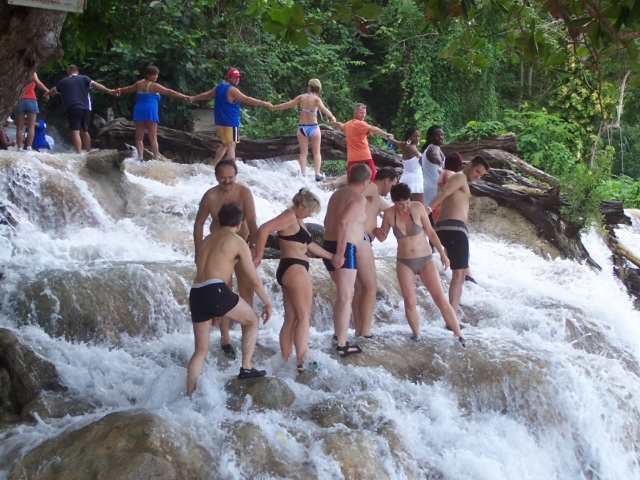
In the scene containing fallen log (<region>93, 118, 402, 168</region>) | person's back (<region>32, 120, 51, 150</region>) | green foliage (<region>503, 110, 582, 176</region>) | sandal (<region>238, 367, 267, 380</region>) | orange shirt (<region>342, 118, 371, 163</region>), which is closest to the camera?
sandal (<region>238, 367, 267, 380</region>)

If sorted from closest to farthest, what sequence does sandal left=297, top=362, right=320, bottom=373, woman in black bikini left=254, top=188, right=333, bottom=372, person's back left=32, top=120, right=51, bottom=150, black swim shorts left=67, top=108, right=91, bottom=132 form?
woman in black bikini left=254, top=188, right=333, bottom=372 → sandal left=297, top=362, right=320, bottom=373 → black swim shorts left=67, top=108, right=91, bottom=132 → person's back left=32, top=120, right=51, bottom=150

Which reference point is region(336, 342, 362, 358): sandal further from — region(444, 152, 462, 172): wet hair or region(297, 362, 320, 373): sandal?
region(444, 152, 462, 172): wet hair

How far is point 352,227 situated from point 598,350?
3.20 m

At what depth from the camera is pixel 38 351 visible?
21.8 feet

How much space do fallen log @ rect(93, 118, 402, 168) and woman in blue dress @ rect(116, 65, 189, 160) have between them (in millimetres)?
2138

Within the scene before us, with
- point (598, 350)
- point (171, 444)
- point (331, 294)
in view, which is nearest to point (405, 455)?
point (171, 444)

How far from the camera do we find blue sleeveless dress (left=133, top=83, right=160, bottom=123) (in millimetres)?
12276

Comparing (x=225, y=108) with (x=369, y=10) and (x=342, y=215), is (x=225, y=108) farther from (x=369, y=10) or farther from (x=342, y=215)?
(x=369, y=10)

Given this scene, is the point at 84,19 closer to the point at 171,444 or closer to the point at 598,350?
the point at 171,444

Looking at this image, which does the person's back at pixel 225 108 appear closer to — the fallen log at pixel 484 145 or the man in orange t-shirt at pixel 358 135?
the man in orange t-shirt at pixel 358 135

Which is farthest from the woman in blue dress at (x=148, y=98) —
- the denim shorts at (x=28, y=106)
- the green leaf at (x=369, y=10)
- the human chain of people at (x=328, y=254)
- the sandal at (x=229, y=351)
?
the green leaf at (x=369, y=10)

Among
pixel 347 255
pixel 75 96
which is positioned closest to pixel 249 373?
pixel 347 255

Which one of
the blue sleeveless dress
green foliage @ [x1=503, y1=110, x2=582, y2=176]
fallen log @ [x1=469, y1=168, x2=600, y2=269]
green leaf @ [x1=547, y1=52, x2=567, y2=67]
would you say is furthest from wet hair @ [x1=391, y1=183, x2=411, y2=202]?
green foliage @ [x1=503, y1=110, x2=582, y2=176]

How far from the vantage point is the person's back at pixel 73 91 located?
40.1ft
